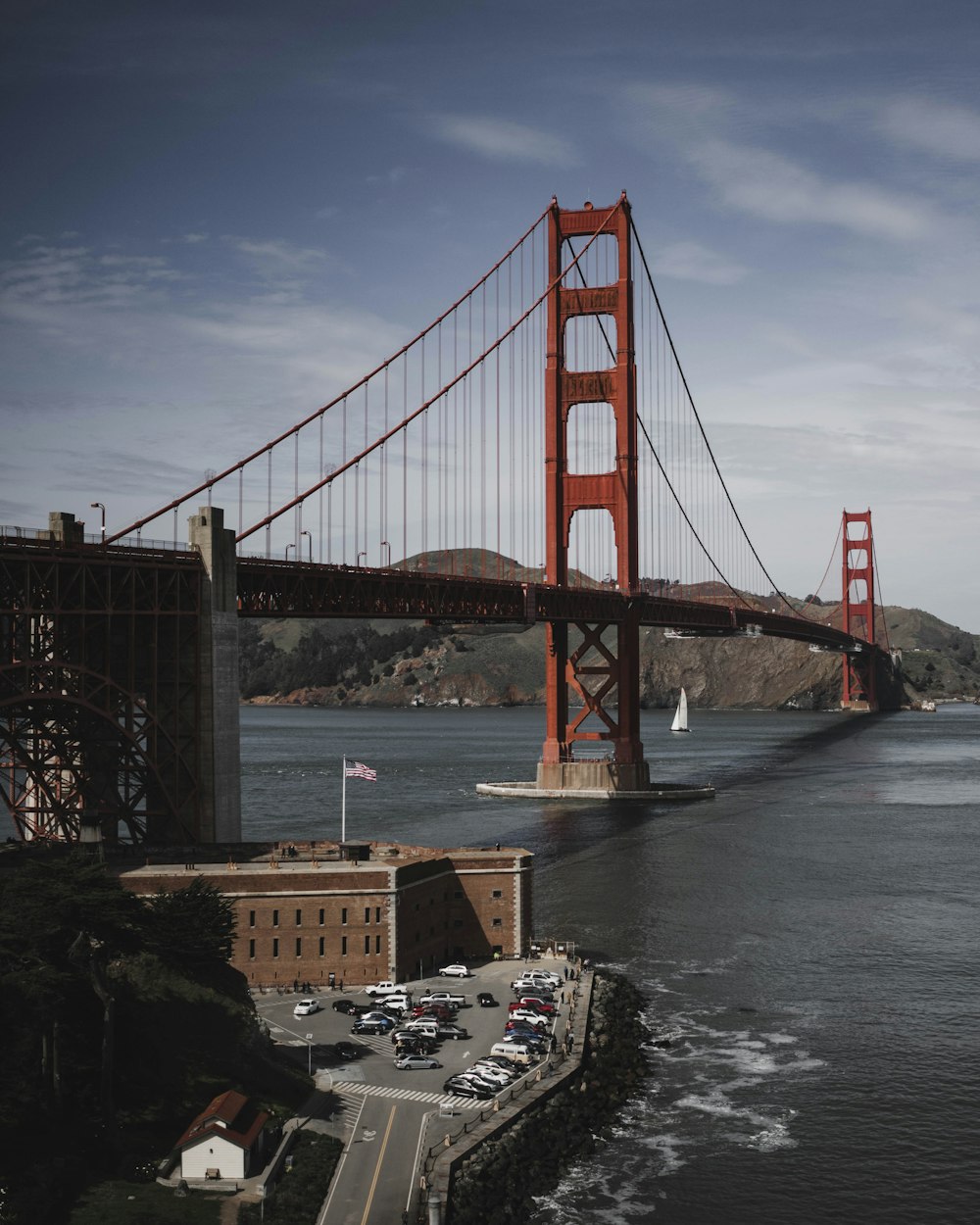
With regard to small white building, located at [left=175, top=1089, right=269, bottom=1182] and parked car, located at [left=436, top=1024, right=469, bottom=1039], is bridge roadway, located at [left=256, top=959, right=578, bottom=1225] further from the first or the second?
small white building, located at [left=175, top=1089, right=269, bottom=1182]

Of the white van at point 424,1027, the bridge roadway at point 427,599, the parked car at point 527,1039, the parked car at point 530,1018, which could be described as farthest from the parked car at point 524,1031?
the bridge roadway at point 427,599

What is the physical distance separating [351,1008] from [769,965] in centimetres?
1551

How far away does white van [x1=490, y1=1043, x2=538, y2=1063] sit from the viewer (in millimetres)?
35781

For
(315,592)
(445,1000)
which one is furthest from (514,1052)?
(315,592)

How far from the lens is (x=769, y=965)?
156 feet

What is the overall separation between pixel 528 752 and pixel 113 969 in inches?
4251

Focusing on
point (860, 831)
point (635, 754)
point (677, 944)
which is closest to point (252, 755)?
point (635, 754)

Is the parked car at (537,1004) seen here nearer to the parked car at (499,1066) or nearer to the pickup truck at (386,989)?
the pickup truck at (386,989)

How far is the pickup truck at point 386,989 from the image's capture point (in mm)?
39562

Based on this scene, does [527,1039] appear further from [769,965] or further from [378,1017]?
[769,965]

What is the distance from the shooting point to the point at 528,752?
140625mm

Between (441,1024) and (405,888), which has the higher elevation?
(405,888)

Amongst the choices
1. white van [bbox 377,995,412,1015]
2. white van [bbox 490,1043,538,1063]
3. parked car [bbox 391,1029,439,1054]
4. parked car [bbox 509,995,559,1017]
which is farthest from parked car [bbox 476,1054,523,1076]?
white van [bbox 377,995,412,1015]

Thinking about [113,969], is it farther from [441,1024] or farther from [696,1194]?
[696,1194]
